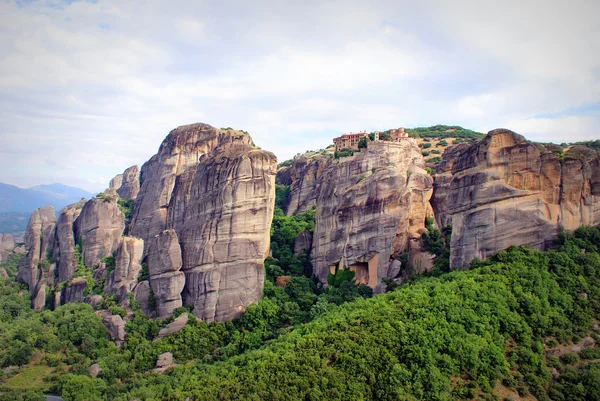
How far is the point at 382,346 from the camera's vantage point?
23.9 metres

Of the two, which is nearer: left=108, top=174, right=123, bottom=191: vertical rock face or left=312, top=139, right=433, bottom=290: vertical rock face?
left=312, top=139, right=433, bottom=290: vertical rock face

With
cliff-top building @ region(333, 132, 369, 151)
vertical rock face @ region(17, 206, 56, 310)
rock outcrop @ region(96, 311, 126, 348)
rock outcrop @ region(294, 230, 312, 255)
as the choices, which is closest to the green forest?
rock outcrop @ region(96, 311, 126, 348)

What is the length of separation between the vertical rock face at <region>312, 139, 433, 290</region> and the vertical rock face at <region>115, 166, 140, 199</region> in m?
29.4

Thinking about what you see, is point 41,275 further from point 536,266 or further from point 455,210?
point 536,266

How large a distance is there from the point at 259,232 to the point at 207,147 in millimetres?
13401

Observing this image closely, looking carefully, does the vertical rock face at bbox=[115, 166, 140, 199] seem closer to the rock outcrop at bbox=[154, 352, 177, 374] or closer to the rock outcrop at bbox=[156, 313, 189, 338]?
the rock outcrop at bbox=[156, 313, 189, 338]

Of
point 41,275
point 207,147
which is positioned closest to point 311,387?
point 207,147

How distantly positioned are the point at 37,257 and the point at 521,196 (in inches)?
1590

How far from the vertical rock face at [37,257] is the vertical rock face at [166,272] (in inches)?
504

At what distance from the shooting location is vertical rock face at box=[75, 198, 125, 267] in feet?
138

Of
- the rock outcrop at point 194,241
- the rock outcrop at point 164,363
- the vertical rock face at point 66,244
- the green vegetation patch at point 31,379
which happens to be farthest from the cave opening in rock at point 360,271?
the vertical rock face at point 66,244

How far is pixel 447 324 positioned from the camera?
24359 millimetres

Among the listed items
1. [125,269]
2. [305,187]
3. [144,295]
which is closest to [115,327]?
[144,295]

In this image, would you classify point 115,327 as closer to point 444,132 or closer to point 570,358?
point 570,358
